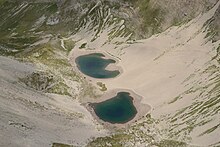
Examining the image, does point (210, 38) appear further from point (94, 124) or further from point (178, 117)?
point (94, 124)

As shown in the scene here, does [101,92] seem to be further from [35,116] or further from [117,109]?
[35,116]

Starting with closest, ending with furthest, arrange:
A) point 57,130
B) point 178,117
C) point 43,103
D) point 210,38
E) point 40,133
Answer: point 40,133
point 57,130
point 43,103
point 178,117
point 210,38

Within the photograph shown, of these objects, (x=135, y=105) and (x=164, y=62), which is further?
(x=164, y=62)

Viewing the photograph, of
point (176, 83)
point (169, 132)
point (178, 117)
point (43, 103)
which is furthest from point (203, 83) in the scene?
point (43, 103)

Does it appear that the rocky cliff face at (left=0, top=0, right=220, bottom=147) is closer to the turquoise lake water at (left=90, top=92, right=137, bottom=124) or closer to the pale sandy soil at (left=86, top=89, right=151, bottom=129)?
the pale sandy soil at (left=86, top=89, right=151, bottom=129)

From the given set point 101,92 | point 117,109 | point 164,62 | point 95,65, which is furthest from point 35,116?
point 164,62

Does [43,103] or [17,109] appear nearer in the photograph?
[17,109]
